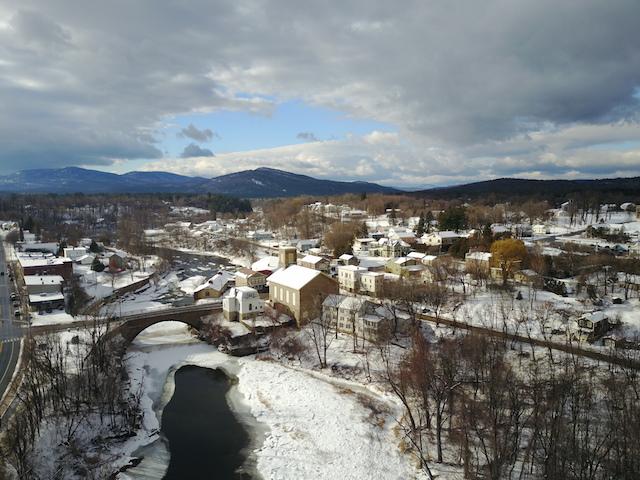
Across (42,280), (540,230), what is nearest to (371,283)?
(42,280)

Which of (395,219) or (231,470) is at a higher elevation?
(395,219)

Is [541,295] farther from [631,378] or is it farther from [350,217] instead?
[350,217]

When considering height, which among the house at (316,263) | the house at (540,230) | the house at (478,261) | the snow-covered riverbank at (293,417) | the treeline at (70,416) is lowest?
the snow-covered riverbank at (293,417)

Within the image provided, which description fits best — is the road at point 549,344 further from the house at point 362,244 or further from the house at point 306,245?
the house at point 306,245

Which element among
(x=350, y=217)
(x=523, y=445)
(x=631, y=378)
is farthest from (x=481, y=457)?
(x=350, y=217)

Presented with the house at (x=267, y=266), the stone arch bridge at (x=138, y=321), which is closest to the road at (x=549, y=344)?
the stone arch bridge at (x=138, y=321)

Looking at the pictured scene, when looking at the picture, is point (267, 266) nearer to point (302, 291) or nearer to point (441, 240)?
point (302, 291)
